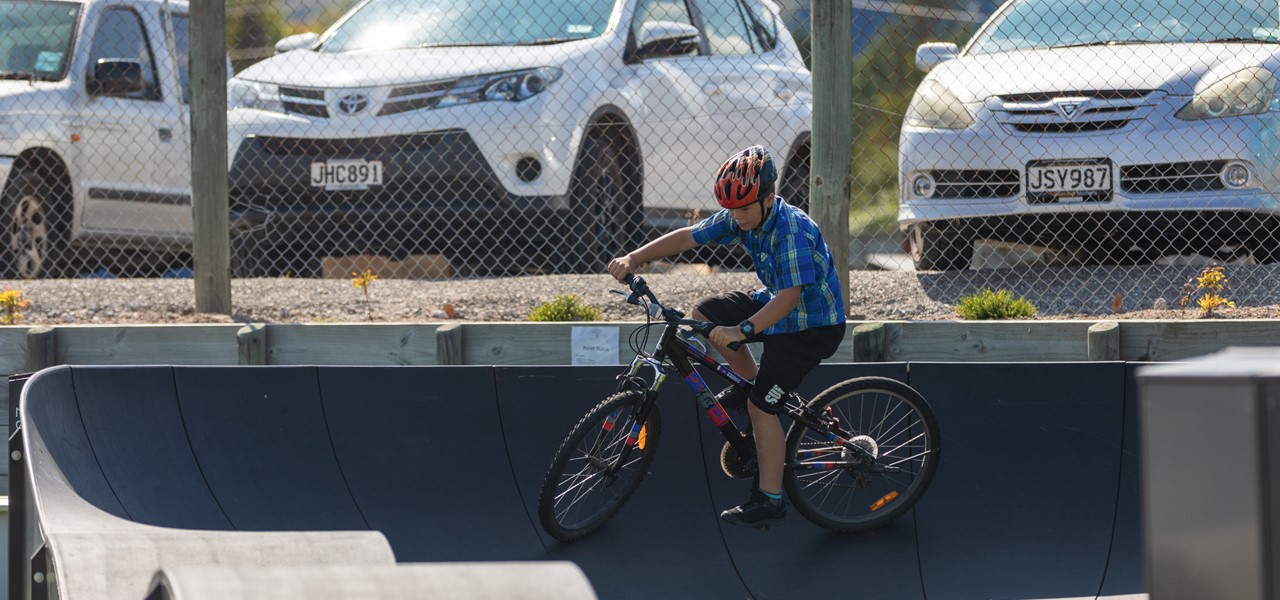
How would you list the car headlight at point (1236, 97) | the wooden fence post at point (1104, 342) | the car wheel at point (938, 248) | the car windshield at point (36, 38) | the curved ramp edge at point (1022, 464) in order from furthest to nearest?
the car windshield at point (36, 38)
the car wheel at point (938, 248)
the car headlight at point (1236, 97)
the wooden fence post at point (1104, 342)
the curved ramp edge at point (1022, 464)

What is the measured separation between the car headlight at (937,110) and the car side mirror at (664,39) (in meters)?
1.48

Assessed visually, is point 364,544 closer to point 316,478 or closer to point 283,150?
point 316,478

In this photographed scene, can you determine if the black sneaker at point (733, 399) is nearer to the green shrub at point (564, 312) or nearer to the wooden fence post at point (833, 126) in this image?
the wooden fence post at point (833, 126)

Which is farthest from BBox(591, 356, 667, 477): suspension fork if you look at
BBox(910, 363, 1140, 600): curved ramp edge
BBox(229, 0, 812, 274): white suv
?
BBox(229, 0, 812, 274): white suv

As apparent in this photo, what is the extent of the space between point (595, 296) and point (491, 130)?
1134 millimetres

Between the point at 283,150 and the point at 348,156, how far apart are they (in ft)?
1.41

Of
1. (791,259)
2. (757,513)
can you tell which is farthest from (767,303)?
(757,513)

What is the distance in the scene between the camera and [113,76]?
9.45m

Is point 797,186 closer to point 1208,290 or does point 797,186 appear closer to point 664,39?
point 664,39

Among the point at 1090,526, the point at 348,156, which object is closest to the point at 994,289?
the point at 1090,526

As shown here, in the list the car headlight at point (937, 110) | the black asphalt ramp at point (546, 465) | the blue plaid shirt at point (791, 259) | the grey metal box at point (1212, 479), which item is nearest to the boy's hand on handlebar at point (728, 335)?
the blue plaid shirt at point (791, 259)

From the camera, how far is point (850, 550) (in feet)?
18.8

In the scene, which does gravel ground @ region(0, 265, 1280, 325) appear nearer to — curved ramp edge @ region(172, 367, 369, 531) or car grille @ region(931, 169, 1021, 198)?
car grille @ region(931, 169, 1021, 198)

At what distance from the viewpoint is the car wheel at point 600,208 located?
27.4ft
